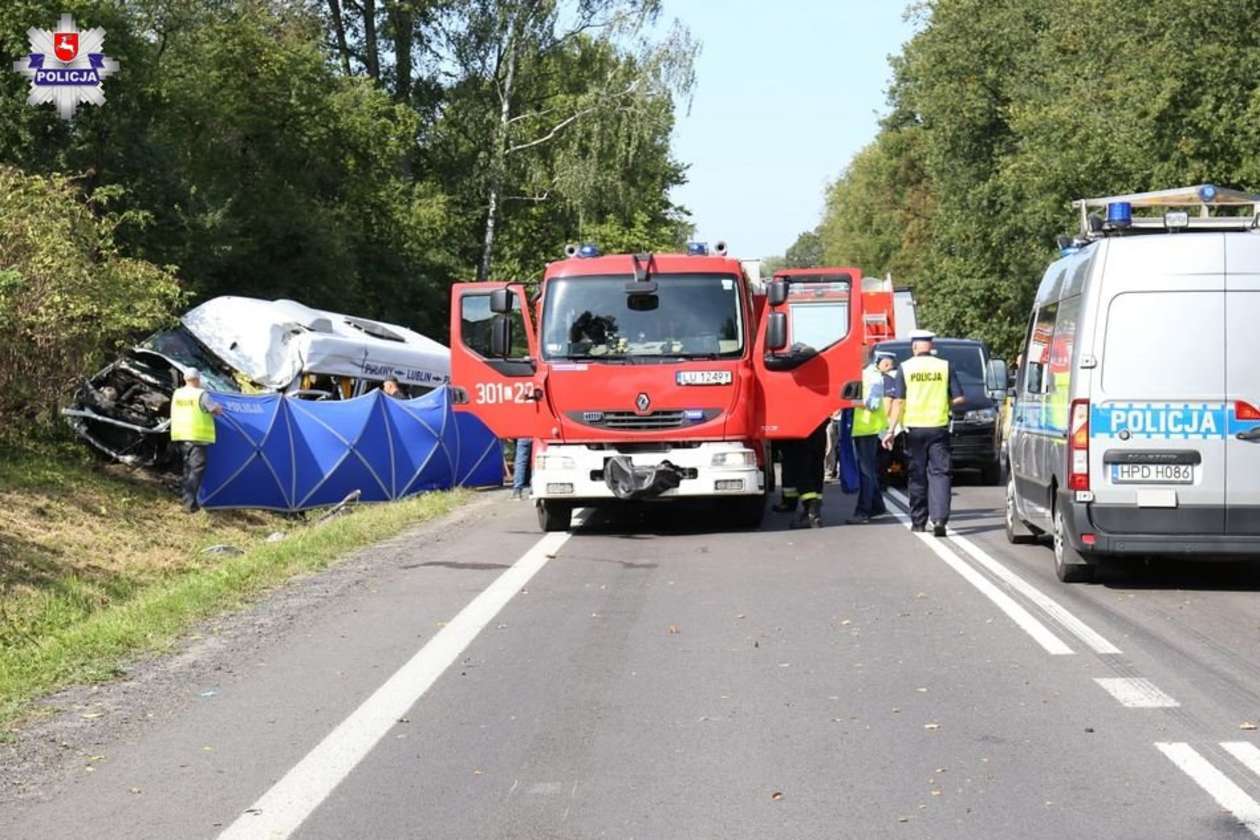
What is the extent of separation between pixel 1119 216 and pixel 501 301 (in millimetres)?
6358

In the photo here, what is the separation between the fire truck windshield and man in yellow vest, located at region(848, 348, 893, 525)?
217cm

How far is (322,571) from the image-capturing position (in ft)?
45.5

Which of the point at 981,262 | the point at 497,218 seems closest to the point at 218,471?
the point at 497,218

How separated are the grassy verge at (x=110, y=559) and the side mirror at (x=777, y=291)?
4404 millimetres

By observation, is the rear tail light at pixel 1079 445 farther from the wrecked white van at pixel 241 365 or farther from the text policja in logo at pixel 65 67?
the text policja in logo at pixel 65 67

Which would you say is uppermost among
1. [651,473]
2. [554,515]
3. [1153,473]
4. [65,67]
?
[65,67]

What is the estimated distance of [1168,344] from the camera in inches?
462

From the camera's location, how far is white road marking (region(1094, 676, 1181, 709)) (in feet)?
26.2

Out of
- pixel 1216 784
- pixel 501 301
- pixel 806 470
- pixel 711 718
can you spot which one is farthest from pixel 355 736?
pixel 806 470

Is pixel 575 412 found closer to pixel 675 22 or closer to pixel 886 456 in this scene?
pixel 886 456

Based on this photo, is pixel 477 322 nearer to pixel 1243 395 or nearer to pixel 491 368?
pixel 491 368

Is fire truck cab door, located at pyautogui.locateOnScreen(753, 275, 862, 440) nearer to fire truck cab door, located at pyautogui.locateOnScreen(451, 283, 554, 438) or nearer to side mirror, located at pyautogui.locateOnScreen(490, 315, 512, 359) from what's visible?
→ fire truck cab door, located at pyautogui.locateOnScreen(451, 283, 554, 438)

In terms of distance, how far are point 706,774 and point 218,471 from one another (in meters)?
17.8

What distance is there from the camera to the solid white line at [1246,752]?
6.74 m
